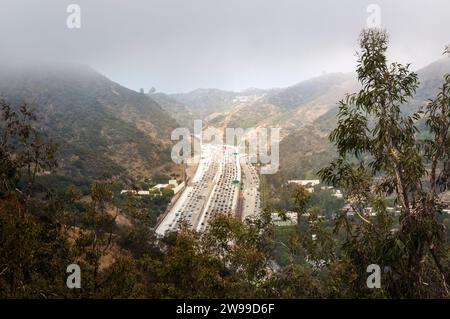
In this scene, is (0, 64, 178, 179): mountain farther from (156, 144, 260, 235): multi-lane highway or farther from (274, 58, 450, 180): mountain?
(274, 58, 450, 180): mountain

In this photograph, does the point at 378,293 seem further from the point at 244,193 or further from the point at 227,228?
the point at 244,193

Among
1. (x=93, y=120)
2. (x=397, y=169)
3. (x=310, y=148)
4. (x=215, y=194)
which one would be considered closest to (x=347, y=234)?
(x=397, y=169)

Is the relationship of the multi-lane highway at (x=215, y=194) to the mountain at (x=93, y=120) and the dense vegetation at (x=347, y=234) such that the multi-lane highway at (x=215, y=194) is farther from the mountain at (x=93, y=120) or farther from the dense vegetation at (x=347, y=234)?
the dense vegetation at (x=347, y=234)

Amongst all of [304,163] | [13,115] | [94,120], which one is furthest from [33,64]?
[13,115]

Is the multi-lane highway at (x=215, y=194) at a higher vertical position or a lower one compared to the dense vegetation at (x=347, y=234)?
lower

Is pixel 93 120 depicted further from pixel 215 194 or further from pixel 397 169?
pixel 397 169

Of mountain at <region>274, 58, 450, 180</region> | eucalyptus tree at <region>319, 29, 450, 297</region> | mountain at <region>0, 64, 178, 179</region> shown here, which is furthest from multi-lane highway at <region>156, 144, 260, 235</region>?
eucalyptus tree at <region>319, 29, 450, 297</region>

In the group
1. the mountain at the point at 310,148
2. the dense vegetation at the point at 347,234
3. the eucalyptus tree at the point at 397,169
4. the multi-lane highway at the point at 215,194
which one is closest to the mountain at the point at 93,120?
the multi-lane highway at the point at 215,194
